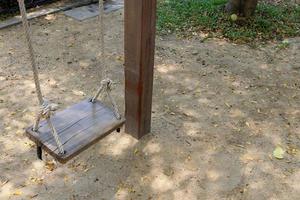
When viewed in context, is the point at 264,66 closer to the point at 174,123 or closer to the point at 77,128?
the point at 174,123

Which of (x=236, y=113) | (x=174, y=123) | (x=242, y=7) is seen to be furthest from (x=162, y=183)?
(x=242, y=7)

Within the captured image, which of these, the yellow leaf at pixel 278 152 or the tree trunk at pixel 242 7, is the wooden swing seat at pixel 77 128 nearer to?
the yellow leaf at pixel 278 152

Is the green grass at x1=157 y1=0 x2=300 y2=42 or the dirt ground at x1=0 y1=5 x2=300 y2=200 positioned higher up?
the green grass at x1=157 y1=0 x2=300 y2=42

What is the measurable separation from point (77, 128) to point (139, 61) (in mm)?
802

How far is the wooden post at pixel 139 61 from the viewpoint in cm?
319

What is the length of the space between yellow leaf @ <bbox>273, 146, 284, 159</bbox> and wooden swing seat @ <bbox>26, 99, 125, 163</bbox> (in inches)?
61.4

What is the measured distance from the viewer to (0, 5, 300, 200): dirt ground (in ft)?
11.0

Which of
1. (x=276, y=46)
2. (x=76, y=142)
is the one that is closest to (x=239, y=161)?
(x=76, y=142)

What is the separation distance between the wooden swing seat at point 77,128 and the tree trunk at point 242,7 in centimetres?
382

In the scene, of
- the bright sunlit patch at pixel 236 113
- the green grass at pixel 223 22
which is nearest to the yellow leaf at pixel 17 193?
the bright sunlit patch at pixel 236 113

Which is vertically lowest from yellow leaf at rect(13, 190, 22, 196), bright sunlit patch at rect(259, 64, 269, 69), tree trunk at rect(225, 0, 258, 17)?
yellow leaf at rect(13, 190, 22, 196)

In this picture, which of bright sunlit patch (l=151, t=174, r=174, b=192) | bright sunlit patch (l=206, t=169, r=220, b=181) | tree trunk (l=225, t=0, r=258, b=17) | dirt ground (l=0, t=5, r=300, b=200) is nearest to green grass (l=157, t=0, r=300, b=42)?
tree trunk (l=225, t=0, r=258, b=17)

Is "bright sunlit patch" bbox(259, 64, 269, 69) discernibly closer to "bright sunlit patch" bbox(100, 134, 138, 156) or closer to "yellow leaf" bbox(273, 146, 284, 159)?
"yellow leaf" bbox(273, 146, 284, 159)

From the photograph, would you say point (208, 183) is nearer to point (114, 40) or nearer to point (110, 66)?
point (110, 66)
